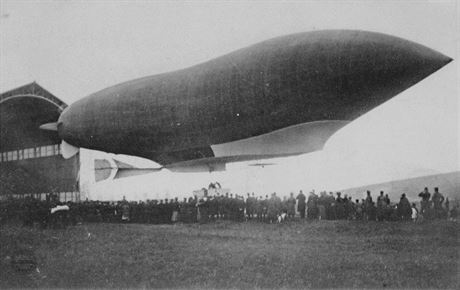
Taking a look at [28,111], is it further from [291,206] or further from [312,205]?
[312,205]

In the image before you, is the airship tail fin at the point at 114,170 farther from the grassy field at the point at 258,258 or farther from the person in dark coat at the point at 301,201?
the person in dark coat at the point at 301,201

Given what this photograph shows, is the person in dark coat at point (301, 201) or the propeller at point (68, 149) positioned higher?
the propeller at point (68, 149)

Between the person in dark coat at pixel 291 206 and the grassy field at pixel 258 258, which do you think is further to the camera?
the person in dark coat at pixel 291 206

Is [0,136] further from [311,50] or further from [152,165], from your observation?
[311,50]

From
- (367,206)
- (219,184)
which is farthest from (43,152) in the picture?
(367,206)

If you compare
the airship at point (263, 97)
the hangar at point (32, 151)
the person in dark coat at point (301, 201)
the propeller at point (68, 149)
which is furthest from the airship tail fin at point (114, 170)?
the hangar at point (32, 151)

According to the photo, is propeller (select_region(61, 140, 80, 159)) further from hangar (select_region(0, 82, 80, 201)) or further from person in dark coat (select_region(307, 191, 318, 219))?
hangar (select_region(0, 82, 80, 201))
